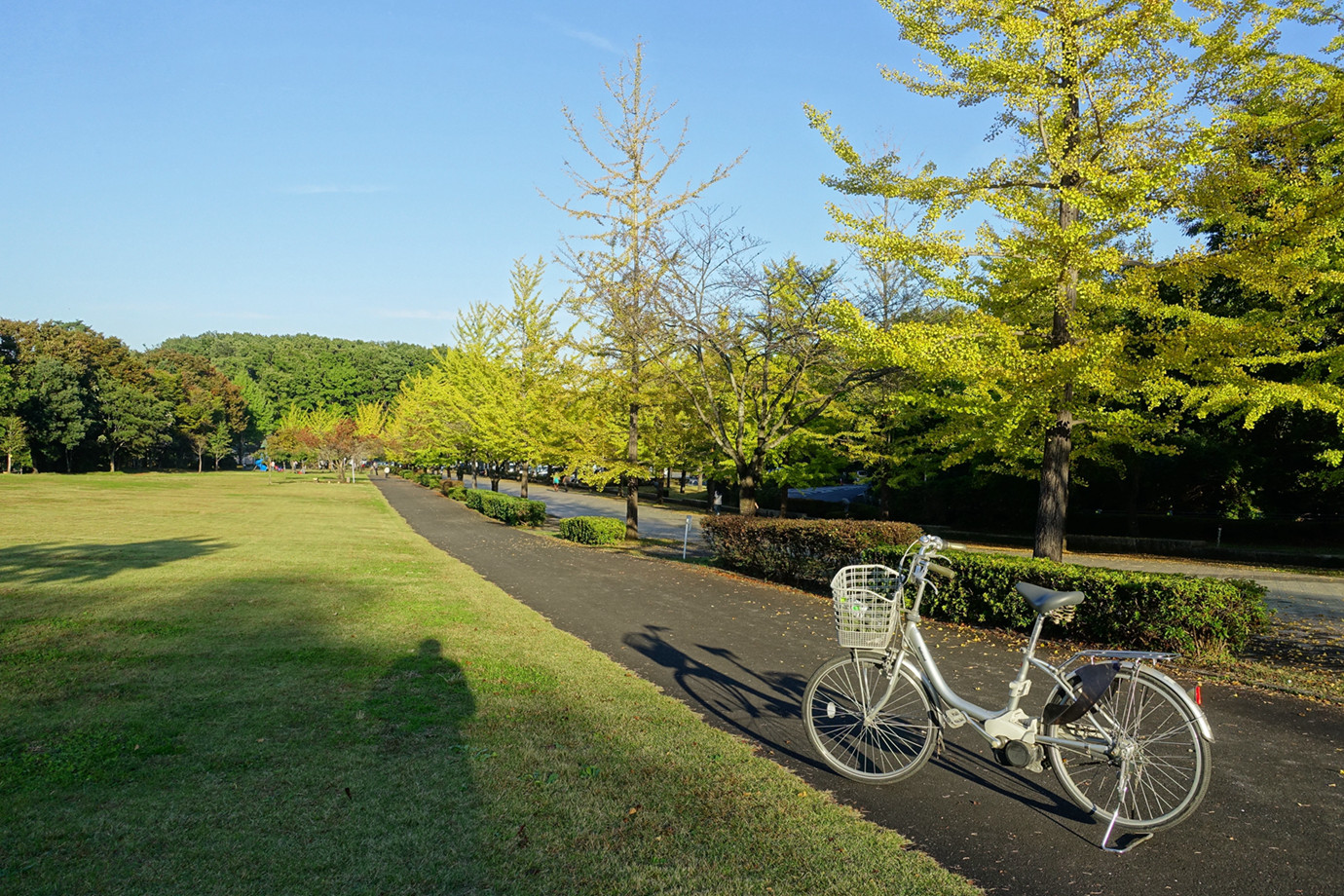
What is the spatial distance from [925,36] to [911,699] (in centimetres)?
912

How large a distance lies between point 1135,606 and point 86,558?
51.5 ft

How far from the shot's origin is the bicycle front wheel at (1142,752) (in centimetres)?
372

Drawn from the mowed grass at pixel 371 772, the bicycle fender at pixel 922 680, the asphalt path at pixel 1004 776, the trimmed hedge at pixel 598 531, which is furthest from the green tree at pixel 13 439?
the bicycle fender at pixel 922 680

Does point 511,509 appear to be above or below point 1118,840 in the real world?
below

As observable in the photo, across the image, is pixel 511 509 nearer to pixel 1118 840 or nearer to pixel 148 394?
pixel 1118 840

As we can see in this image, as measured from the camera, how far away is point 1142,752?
3.88m

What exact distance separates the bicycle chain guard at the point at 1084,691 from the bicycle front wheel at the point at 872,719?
708 mm

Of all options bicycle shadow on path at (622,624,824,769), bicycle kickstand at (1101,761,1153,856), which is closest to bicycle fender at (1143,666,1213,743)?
bicycle kickstand at (1101,761,1153,856)

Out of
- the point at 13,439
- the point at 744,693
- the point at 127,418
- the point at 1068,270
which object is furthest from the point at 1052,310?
the point at 127,418

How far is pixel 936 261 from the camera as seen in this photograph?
10492 millimetres

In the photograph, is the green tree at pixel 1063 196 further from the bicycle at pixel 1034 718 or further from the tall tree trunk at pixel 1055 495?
the bicycle at pixel 1034 718

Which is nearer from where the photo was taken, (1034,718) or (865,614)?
(1034,718)

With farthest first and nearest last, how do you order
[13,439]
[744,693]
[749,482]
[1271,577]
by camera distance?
[13,439], [1271,577], [749,482], [744,693]

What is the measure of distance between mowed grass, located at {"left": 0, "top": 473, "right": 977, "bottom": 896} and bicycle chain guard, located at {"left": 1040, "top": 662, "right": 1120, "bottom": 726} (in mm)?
1064
